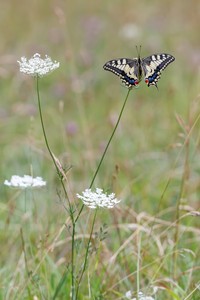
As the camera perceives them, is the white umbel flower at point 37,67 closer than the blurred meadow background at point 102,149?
Yes

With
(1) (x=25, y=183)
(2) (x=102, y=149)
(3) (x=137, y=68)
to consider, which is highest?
(2) (x=102, y=149)

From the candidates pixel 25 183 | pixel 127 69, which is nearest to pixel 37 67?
pixel 127 69

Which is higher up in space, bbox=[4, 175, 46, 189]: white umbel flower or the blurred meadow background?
the blurred meadow background

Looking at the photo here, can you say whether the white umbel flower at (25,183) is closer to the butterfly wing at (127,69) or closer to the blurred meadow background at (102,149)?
the blurred meadow background at (102,149)

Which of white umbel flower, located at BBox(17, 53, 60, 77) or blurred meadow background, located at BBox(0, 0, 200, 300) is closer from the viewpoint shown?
white umbel flower, located at BBox(17, 53, 60, 77)

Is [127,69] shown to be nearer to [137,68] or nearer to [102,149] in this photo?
[137,68]

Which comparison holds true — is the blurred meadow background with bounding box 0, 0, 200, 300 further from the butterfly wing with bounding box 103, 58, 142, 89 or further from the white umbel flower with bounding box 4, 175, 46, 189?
the butterfly wing with bounding box 103, 58, 142, 89

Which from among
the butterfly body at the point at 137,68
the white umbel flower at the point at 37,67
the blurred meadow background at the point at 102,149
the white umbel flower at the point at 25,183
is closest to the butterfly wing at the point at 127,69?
the butterfly body at the point at 137,68

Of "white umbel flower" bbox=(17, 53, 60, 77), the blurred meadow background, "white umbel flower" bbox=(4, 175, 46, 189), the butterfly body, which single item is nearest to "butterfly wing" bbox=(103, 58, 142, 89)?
the butterfly body

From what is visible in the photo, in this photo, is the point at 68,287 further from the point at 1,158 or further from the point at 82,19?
the point at 82,19
